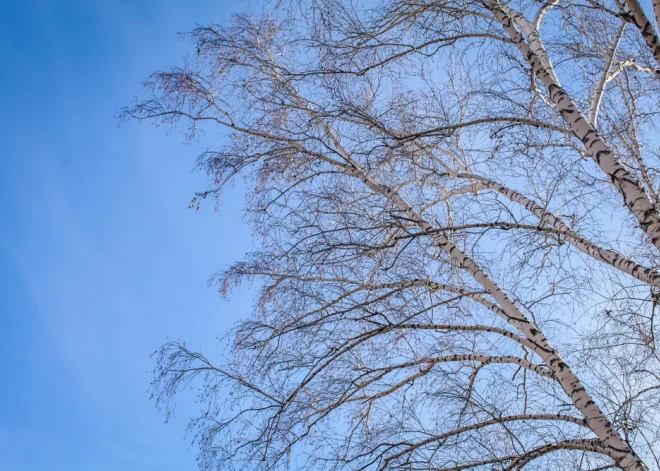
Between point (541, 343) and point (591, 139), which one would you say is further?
point (541, 343)

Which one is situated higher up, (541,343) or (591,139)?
(591,139)

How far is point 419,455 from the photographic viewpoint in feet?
13.8

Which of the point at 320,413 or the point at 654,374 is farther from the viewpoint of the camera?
the point at 320,413

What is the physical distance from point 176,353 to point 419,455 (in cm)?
217

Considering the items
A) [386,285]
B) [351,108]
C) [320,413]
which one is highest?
[351,108]

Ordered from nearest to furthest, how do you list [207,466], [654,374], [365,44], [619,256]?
1. [619,256]
2. [654,374]
3. [207,466]
4. [365,44]

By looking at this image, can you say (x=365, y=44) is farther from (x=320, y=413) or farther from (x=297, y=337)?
(x=320, y=413)

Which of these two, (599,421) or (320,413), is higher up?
(320,413)

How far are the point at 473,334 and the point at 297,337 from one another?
1381 mm

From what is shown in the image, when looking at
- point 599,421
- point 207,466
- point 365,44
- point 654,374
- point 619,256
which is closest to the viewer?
point 599,421

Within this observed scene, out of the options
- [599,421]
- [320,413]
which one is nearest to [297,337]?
[320,413]

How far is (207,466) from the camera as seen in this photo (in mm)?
4586

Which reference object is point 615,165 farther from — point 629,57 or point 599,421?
point 629,57

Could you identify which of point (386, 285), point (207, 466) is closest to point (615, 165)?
point (386, 285)
